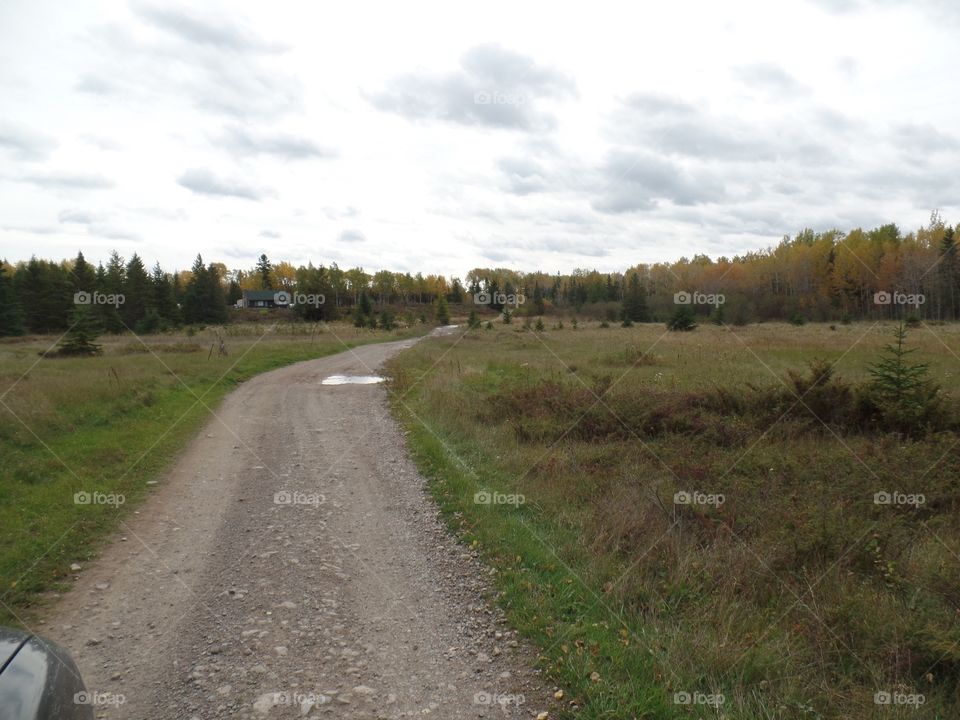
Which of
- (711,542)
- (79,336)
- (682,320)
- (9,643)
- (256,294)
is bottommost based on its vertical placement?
(711,542)

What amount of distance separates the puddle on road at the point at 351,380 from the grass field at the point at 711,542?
6.97 meters

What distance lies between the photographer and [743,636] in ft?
16.5

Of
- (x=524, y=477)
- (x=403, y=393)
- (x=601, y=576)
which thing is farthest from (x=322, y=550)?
(x=403, y=393)

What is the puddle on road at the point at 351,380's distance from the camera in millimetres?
22062

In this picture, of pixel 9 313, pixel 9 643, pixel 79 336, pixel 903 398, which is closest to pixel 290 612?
pixel 9 643

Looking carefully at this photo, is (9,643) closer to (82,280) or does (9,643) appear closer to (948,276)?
(82,280)

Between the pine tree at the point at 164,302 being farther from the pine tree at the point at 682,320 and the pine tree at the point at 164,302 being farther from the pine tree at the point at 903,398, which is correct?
the pine tree at the point at 903,398

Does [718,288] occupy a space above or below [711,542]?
above

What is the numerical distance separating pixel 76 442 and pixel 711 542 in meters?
12.5

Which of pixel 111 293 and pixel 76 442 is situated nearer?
pixel 76 442

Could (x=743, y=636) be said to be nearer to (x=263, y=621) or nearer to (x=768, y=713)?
(x=768, y=713)

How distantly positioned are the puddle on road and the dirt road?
12.1 m

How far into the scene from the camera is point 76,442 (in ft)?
39.0

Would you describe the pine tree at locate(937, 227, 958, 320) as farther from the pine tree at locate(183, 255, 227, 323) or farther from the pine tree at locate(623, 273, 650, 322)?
the pine tree at locate(183, 255, 227, 323)
